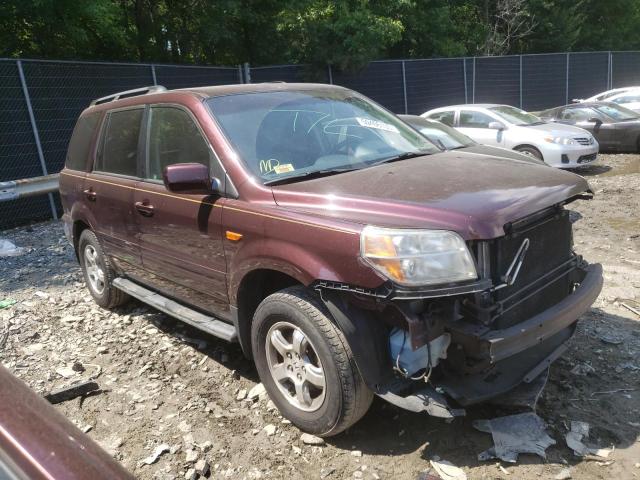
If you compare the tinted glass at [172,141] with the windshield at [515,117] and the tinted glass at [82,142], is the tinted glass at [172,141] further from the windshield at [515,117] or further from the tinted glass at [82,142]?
→ the windshield at [515,117]

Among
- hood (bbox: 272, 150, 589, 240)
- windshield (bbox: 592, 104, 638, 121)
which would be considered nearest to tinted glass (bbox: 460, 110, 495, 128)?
windshield (bbox: 592, 104, 638, 121)

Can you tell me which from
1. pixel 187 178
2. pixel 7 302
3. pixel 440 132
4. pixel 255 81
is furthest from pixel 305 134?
pixel 255 81

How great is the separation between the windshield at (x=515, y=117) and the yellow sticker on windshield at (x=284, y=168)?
9432 millimetres

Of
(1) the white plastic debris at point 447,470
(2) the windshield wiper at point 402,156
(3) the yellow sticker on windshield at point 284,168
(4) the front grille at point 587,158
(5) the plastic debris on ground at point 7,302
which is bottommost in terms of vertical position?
(4) the front grille at point 587,158

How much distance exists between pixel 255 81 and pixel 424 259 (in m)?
12.1

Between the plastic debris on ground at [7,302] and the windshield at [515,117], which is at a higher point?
the windshield at [515,117]

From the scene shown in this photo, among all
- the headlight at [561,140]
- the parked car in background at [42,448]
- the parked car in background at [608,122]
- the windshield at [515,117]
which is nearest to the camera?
the parked car in background at [42,448]

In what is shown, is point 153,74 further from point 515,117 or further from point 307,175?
point 307,175

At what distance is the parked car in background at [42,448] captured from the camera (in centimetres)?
127

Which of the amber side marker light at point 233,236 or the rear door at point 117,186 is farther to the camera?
the rear door at point 117,186

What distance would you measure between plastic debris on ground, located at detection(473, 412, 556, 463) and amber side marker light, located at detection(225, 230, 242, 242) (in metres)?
1.73

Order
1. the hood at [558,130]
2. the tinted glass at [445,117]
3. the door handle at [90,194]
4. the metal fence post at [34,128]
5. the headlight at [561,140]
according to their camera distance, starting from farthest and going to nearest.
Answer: the tinted glass at [445,117]
the hood at [558,130]
the headlight at [561,140]
the metal fence post at [34,128]
the door handle at [90,194]

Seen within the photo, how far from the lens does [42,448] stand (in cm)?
134

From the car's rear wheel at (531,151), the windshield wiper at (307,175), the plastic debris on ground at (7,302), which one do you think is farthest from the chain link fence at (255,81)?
the windshield wiper at (307,175)
